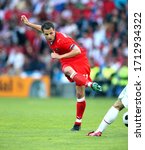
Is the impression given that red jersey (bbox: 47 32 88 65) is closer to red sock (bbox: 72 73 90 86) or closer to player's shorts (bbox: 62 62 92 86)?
player's shorts (bbox: 62 62 92 86)

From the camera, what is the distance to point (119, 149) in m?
9.68

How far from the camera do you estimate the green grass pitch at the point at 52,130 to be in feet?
33.5

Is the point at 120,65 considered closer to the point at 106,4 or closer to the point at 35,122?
the point at 106,4

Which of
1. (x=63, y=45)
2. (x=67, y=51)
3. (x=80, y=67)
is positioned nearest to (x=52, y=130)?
(x=80, y=67)

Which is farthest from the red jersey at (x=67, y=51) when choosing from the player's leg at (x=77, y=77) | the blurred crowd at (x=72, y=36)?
the blurred crowd at (x=72, y=36)

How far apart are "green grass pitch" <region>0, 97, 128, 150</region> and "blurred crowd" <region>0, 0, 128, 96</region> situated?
5104 mm

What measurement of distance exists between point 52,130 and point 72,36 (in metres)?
14.3

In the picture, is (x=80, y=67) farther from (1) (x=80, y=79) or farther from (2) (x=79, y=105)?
(2) (x=79, y=105)

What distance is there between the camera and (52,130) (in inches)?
500

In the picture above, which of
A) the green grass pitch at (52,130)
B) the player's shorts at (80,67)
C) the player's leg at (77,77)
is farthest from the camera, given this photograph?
the player's shorts at (80,67)

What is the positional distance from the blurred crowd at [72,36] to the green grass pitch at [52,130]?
5.10 meters

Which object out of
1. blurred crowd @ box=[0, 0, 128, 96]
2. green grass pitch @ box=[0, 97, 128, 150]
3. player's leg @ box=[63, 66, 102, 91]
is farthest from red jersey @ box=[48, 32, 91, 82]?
blurred crowd @ box=[0, 0, 128, 96]

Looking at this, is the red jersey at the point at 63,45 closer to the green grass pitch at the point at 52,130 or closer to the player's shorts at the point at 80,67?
the player's shorts at the point at 80,67

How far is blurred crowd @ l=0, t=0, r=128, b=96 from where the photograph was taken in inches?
997
